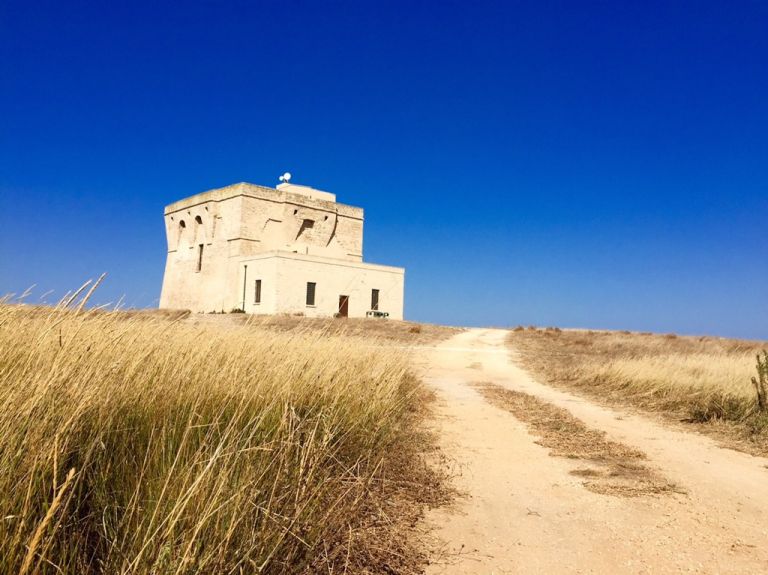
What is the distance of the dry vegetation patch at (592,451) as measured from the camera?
14.6 ft

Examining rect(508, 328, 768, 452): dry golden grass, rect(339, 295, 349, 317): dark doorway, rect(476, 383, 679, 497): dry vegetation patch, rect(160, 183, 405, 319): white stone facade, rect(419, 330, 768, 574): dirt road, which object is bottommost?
rect(419, 330, 768, 574): dirt road

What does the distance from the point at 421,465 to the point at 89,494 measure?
2.96 m

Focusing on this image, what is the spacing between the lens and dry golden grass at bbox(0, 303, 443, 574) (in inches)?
74.0

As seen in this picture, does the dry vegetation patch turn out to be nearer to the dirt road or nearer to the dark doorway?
the dirt road

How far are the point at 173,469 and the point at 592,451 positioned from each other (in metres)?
4.94

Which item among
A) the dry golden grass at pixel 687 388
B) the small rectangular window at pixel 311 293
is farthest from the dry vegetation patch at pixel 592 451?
the small rectangular window at pixel 311 293

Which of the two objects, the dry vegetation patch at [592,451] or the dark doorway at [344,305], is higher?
the dark doorway at [344,305]

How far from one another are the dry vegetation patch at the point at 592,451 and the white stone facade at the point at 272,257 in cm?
2450

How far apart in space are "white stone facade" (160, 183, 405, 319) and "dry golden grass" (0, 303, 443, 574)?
27487 millimetres

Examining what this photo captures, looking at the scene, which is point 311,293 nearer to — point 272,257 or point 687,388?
point 272,257

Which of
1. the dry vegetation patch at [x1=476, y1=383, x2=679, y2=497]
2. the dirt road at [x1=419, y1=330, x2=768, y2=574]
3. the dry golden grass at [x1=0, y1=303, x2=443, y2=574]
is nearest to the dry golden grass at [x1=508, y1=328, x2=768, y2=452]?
the dirt road at [x1=419, y1=330, x2=768, y2=574]

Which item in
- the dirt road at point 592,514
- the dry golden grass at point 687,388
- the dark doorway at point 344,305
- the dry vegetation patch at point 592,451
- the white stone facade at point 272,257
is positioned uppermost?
the white stone facade at point 272,257

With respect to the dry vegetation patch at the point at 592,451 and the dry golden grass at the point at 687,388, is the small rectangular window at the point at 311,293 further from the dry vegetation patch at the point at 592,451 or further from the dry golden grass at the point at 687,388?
the dry vegetation patch at the point at 592,451

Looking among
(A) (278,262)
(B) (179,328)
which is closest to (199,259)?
(A) (278,262)
